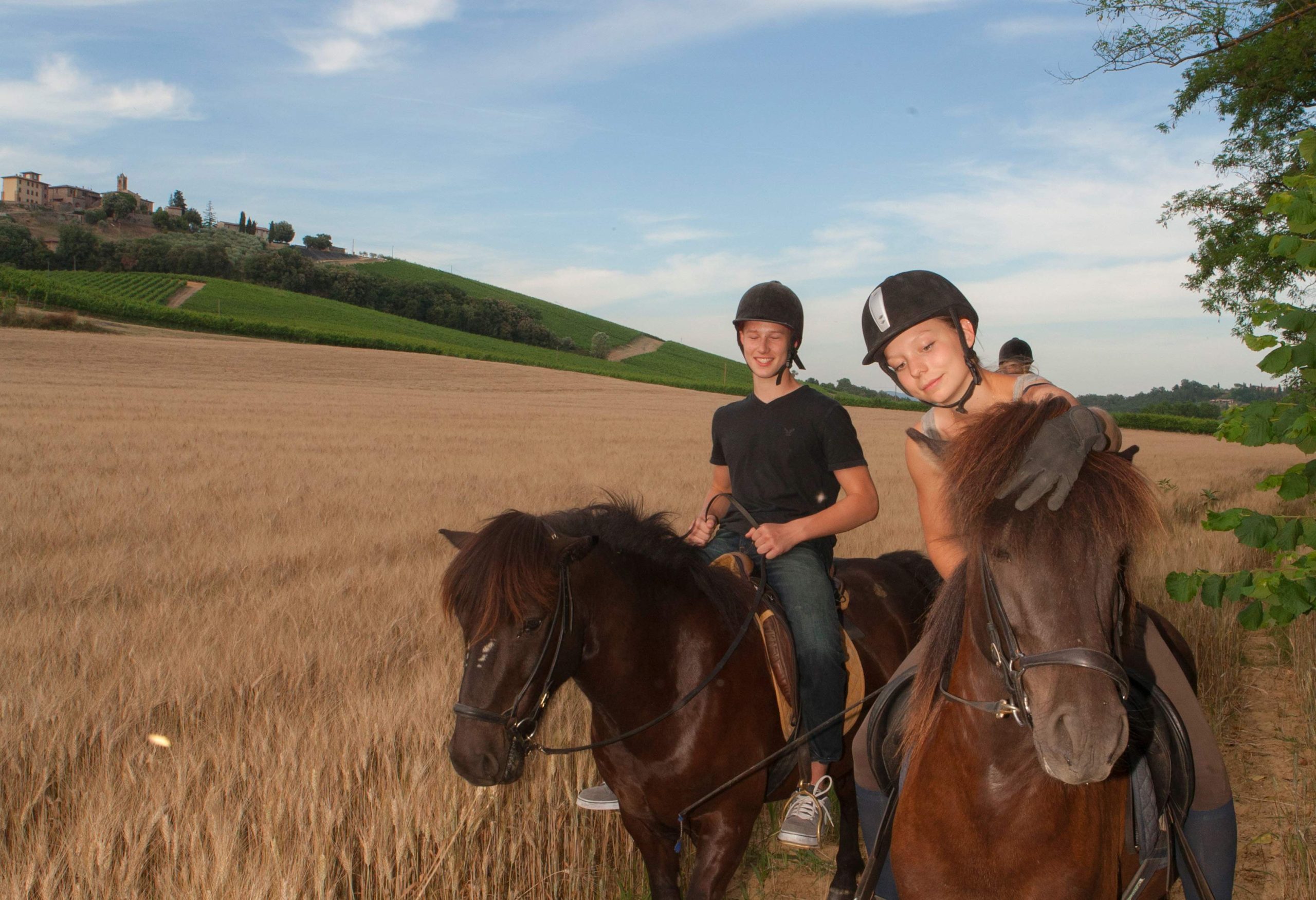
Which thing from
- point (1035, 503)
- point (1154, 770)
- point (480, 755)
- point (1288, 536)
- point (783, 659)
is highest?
point (1035, 503)

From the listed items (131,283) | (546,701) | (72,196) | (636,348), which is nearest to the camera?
(546,701)

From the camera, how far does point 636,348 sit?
98062mm

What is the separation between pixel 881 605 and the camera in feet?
13.8

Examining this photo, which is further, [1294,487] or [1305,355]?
[1294,487]

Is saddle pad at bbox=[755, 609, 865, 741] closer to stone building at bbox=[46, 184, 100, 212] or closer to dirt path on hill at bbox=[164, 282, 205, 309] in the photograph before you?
dirt path on hill at bbox=[164, 282, 205, 309]

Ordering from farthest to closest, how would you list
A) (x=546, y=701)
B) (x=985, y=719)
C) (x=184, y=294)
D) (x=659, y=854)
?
1. (x=184, y=294)
2. (x=659, y=854)
3. (x=546, y=701)
4. (x=985, y=719)

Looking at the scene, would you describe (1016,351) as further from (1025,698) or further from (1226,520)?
(1025,698)

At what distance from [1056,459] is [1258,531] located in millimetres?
2832

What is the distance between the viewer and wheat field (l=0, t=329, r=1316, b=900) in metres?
3.08

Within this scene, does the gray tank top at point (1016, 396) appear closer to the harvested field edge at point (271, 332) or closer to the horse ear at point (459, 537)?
the horse ear at point (459, 537)

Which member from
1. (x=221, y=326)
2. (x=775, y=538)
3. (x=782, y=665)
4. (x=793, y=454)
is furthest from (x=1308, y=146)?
(x=221, y=326)

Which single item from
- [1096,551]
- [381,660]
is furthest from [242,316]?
[1096,551]

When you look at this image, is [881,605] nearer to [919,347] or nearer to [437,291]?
[919,347]

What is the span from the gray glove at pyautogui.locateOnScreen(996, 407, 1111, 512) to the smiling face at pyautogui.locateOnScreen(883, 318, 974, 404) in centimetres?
71
